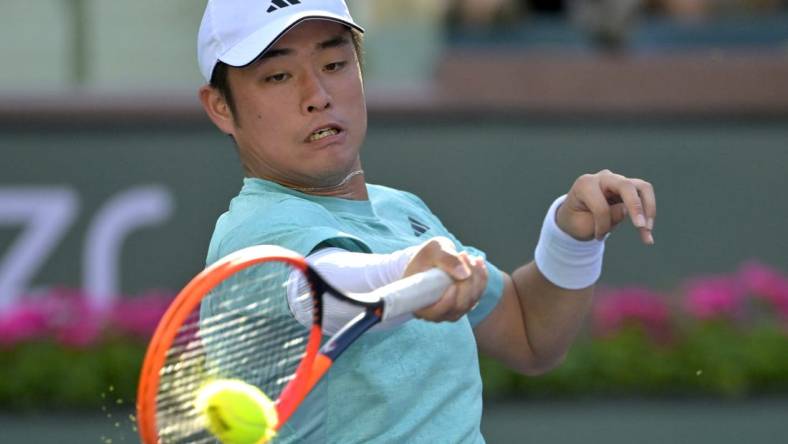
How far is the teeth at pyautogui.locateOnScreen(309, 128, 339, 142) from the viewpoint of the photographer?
283cm

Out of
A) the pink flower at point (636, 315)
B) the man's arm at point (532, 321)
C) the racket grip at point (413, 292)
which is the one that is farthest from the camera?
the pink flower at point (636, 315)

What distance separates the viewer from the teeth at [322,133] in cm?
283

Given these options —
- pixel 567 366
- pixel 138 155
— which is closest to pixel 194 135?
pixel 138 155

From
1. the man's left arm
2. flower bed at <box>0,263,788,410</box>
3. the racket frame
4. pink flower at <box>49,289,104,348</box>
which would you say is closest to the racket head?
the racket frame

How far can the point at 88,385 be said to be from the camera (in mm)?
6109

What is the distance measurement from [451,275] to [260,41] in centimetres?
56

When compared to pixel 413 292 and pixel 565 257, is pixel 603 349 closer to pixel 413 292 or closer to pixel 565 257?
pixel 565 257

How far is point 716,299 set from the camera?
6547 mm

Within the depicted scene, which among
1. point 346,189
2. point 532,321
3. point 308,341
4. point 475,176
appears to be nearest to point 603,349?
point 475,176

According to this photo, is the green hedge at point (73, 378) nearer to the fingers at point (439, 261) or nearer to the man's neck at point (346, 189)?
the man's neck at point (346, 189)

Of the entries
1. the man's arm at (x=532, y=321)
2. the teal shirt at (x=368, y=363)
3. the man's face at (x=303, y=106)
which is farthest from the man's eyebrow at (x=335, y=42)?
the man's arm at (x=532, y=321)

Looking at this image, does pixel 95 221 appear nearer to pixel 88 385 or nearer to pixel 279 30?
pixel 88 385

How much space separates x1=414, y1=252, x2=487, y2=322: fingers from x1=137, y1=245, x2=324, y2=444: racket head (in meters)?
0.17

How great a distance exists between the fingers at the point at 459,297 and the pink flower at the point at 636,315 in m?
4.04
